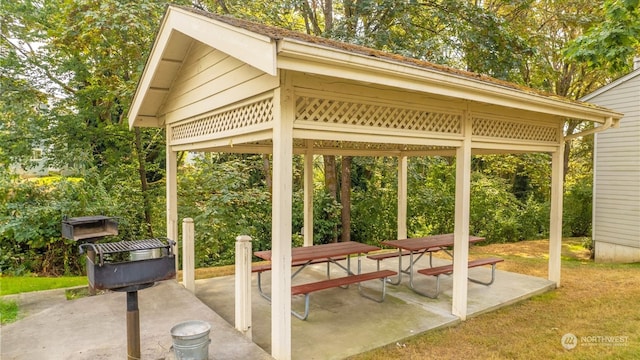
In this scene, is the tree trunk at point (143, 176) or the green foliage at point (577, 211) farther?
the green foliage at point (577, 211)

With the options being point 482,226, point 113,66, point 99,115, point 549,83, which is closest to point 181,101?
point 113,66

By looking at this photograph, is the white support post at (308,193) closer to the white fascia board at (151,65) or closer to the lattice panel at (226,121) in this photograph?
the lattice panel at (226,121)

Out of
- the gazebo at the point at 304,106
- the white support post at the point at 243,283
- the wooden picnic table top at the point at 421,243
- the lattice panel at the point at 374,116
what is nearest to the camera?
the gazebo at the point at 304,106

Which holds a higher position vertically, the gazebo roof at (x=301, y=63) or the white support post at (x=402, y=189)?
the gazebo roof at (x=301, y=63)

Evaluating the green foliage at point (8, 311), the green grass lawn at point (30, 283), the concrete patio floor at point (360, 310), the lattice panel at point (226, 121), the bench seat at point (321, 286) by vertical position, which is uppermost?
the lattice panel at point (226, 121)

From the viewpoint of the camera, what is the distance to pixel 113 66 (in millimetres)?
8281

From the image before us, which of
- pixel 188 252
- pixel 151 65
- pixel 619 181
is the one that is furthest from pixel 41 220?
pixel 619 181

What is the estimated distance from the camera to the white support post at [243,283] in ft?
12.4

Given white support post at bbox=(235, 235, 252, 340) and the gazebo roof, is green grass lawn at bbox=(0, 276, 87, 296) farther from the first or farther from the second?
white support post at bbox=(235, 235, 252, 340)

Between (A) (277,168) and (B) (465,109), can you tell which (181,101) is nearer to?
(A) (277,168)

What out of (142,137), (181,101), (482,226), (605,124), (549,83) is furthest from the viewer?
(549,83)

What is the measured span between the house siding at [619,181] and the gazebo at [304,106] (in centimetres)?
382

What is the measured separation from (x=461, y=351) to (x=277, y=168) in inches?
105

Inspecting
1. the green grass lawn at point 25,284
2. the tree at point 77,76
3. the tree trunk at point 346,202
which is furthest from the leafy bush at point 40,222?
the tree trunk at point 346,202
